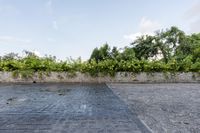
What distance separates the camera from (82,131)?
3400 millimetres

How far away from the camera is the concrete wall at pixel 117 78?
44.3 ft

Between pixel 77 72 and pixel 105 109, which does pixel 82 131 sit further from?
pixel 77 72

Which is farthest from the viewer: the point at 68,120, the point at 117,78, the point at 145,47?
the point at 145,47

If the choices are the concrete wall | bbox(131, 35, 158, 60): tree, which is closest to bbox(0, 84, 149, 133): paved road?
the concrete wall

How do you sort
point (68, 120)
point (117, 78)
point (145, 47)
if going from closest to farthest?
1. point (68, 120)
2. point (117, 78)
3. point (145, 47)

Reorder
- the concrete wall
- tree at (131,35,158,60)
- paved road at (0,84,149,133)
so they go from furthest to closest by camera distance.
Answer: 1. tree at (131,35,158,60)
2. the concrete wall
3. paved road at (0,84,149,133)

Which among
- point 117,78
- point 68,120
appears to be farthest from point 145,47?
point 68,120

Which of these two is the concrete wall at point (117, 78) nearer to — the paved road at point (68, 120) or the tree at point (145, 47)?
the paved road at point (68, 120)

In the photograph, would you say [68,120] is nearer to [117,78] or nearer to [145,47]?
[117,78]

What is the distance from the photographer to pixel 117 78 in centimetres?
1410

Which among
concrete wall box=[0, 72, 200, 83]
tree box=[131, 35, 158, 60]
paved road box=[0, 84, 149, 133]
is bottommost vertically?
paved road box=[0, 84, 149, 133]

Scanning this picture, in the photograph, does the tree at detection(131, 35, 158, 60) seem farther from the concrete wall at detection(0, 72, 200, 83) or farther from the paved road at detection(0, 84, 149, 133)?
the paved road at detection(0, 84, 149, 133)

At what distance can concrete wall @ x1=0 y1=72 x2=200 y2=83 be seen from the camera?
13.5 m

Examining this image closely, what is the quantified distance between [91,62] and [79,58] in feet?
2.39
